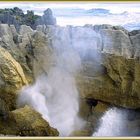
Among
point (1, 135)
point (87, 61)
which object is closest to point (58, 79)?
point (87, 61)

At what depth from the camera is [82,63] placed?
5.94m

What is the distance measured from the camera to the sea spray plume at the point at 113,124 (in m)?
5.89

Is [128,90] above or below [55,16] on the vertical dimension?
below

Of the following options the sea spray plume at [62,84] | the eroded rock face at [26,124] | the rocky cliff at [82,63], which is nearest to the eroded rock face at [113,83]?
the rocky cliff at [82,63]

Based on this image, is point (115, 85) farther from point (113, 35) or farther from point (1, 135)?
point (1, 135)

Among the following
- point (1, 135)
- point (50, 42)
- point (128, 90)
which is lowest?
point (1, 135)

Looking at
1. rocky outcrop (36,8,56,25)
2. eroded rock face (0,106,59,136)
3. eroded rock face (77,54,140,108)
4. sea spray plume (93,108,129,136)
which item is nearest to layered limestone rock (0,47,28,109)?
eroded rock face (0,106,59,136)

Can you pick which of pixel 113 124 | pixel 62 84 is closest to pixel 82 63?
pixel 62 84

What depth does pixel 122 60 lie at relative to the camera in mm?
5898

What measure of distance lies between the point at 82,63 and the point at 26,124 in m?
0.81

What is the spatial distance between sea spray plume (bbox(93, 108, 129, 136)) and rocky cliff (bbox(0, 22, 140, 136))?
70 millimetres

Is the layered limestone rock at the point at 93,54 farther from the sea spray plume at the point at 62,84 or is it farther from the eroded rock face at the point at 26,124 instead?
the eroded rock face at the point at 26,124

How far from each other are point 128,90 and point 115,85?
136 mm

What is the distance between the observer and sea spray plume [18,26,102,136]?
232 inches
